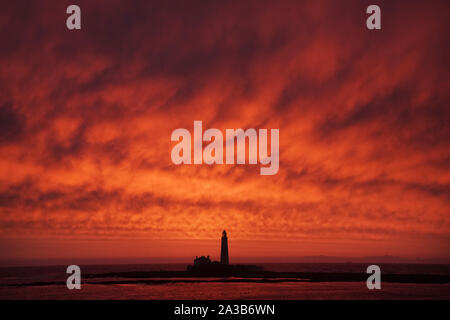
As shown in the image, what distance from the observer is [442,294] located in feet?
186

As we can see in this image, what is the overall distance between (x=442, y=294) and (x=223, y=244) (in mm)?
46996

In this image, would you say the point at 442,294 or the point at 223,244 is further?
the point at 223,244
